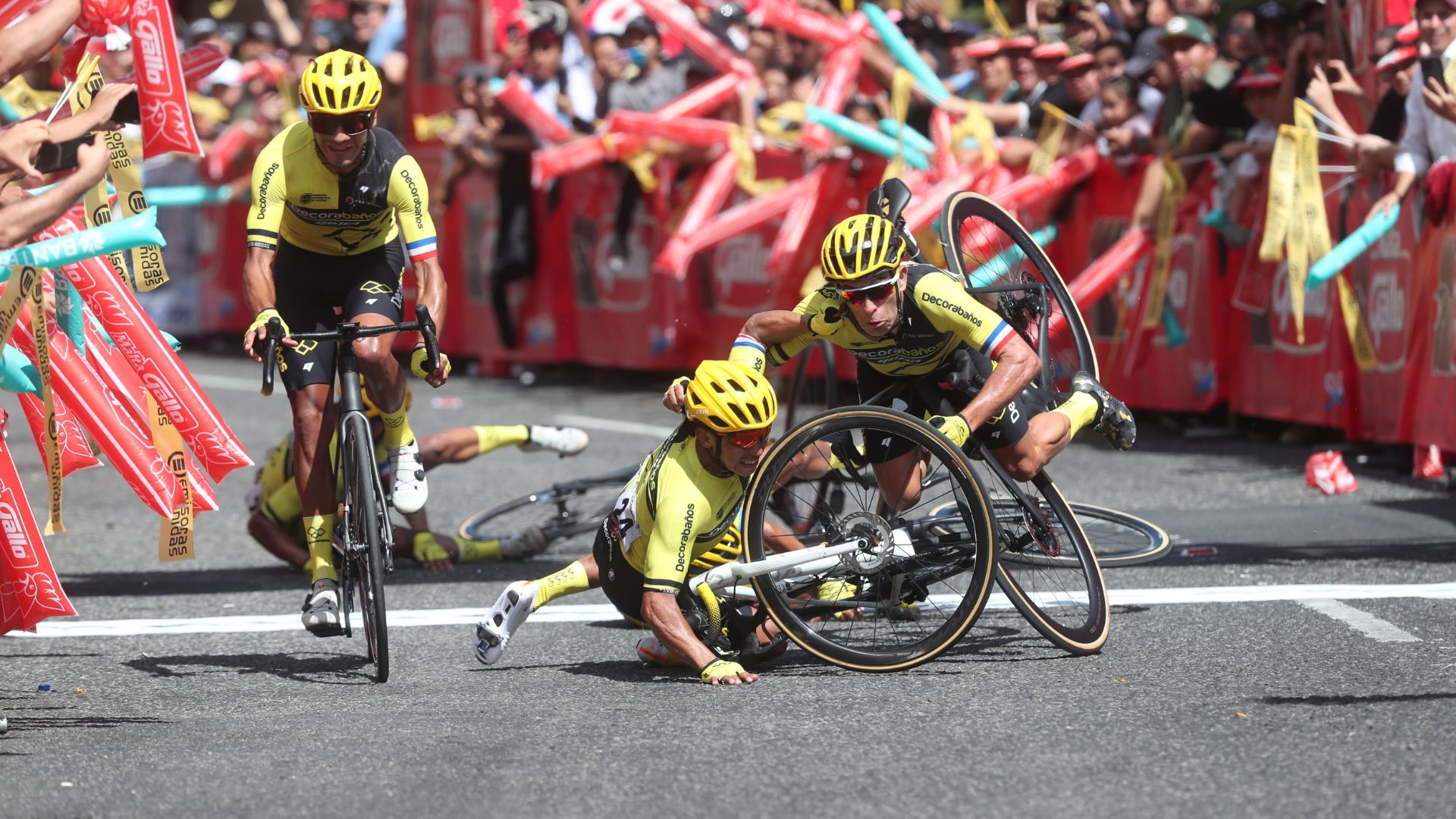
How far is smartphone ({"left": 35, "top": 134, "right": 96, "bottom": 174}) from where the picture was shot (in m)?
5.90

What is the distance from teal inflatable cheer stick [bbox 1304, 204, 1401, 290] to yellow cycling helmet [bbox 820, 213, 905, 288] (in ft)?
14.6

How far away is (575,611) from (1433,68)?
5052 mm

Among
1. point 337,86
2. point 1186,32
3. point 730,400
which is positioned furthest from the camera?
point 1186,32

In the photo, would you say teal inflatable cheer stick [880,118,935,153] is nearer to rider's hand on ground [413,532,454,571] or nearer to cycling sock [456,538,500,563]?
cycling sock [456,538,500,563]

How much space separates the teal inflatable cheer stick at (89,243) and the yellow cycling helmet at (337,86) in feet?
5.05

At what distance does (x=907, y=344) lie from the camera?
6727mm

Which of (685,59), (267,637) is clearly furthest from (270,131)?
(267,637)

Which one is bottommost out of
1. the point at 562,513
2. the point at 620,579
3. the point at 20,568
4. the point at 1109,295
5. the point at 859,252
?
the point at 1109,295

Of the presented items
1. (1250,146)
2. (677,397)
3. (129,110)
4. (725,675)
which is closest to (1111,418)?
(677,397)

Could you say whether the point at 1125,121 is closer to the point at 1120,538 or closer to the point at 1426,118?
the point at 1426,118

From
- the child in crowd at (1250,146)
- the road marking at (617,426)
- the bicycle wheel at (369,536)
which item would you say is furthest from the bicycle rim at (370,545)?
the child in crowd at (1250,146)

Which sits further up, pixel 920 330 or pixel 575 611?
pixel 920 330

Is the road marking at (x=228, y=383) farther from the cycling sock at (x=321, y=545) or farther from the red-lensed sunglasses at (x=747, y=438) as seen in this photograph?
the red-lensed sunglasses at (x=747, y=438)

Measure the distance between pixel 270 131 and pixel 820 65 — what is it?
907 centimetres
